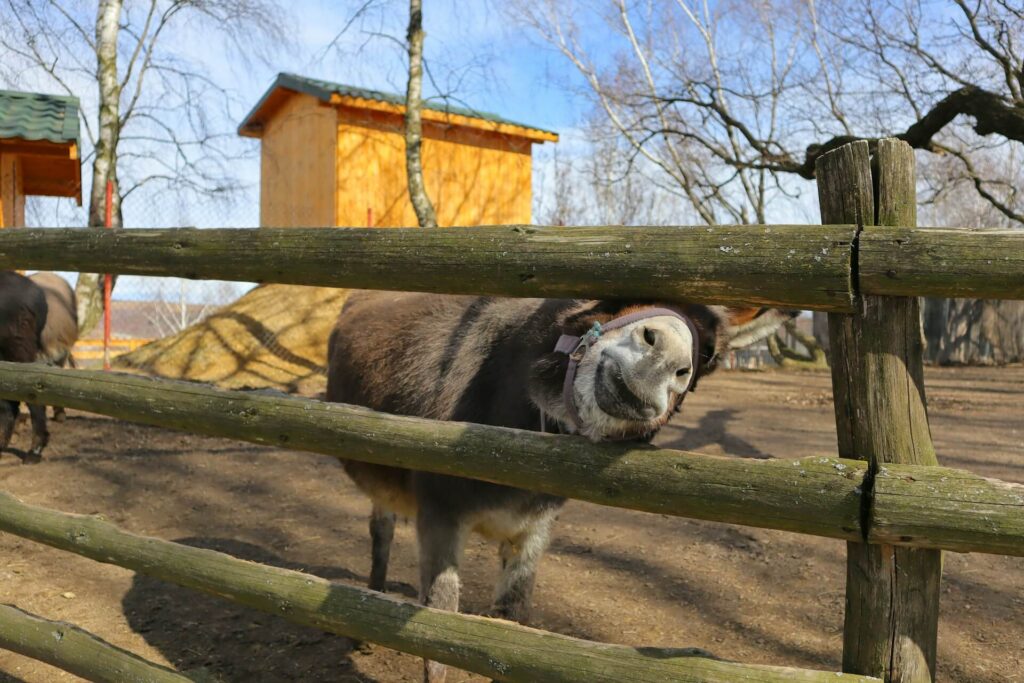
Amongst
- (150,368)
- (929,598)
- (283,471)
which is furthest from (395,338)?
(150,368)

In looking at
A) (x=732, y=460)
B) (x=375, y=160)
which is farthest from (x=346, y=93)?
(x=732, y=460)

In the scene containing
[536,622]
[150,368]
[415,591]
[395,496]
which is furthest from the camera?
[150,368]

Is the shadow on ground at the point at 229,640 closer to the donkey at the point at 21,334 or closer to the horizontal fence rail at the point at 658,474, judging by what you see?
the horizontal fence rail at the point at 658,474

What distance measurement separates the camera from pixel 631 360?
1.70 m

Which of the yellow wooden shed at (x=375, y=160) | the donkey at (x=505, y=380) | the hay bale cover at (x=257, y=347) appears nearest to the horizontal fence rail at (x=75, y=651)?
the donkey at (x=505, y=380)

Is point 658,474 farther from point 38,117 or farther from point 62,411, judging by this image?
point 38,117

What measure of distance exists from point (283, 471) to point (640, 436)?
507cm

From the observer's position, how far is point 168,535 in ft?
15.9

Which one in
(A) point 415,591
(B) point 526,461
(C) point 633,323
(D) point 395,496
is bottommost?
(A) point 415,591

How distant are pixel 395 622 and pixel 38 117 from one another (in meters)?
10.8

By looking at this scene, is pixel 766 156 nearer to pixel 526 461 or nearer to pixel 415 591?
pixel 415 591

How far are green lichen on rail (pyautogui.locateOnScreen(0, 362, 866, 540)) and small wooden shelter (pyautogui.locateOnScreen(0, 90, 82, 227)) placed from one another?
8.71 metres

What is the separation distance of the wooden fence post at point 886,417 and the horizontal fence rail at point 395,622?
0.12 meters

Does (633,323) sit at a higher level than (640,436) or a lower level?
higher
